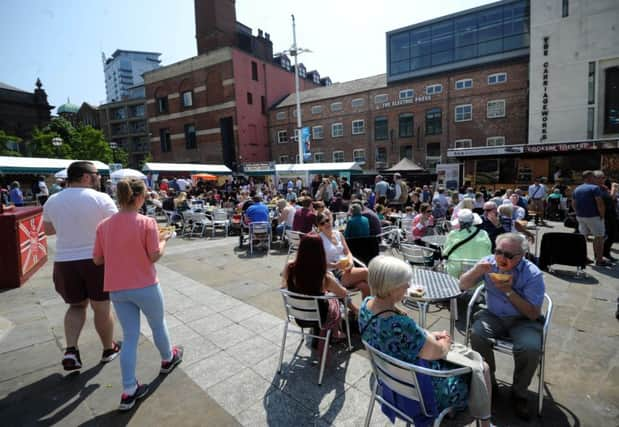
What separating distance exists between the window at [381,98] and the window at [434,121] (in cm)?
416

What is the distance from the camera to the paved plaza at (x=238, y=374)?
7.74 feet

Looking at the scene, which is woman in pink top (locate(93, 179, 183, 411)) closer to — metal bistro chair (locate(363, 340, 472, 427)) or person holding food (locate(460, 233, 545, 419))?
metal bistro chair (locate(363, 340, 472, 427))

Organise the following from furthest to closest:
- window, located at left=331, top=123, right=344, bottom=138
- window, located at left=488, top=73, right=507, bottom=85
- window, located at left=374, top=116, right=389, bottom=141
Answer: window, located at left=331, top=123, right=344, bottom=138, window, located at left=374, top=116, right=389, bottom=141, window, located at left=488, top=73, right=507, bottom=85

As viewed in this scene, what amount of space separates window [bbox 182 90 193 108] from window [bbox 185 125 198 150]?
2.58 m

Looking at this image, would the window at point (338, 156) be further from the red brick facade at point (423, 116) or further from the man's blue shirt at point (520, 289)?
the man's blue shirt at point (520, 289)

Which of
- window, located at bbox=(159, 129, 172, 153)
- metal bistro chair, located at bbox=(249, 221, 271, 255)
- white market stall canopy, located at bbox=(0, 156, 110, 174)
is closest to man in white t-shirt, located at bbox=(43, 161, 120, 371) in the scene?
metal bistro chair, located at bbox=(249, 221, 271, 255)

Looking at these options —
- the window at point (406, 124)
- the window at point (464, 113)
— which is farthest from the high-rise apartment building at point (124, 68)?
the window at point (464, 113)

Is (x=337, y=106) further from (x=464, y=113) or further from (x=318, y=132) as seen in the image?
(x=464, y=113)

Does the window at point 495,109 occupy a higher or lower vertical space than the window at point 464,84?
lower

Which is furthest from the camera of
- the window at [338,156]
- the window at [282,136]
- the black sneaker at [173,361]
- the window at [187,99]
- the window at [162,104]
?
the window at [162,104]

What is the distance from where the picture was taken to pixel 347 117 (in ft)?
103

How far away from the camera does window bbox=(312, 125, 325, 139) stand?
33000 millimetres

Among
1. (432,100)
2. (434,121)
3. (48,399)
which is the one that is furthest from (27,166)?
(432,100)

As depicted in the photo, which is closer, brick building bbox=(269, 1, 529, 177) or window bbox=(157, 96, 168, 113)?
brick building bbox=(269, 1, 529, 177)
